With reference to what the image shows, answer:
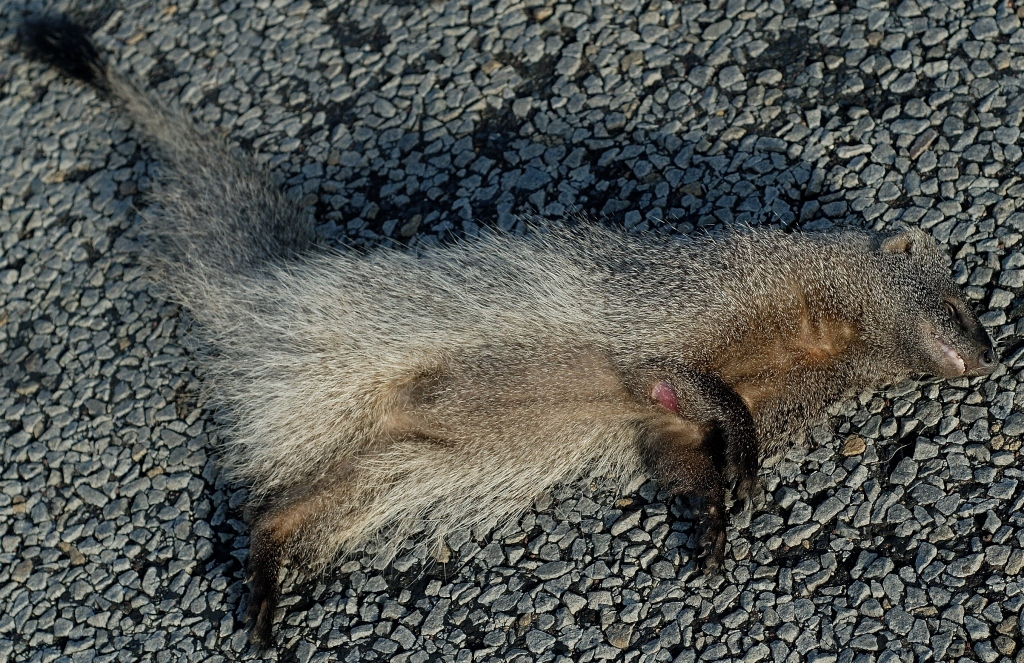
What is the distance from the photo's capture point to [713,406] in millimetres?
4918

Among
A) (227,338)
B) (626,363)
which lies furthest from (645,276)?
(227,338)

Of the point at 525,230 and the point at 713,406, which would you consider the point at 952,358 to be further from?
the point at 525,230

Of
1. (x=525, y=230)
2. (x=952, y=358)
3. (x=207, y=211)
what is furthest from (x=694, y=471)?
(x=207, y=211)

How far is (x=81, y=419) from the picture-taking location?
6.02 metres

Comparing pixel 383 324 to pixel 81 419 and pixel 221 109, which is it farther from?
pixel 221 109

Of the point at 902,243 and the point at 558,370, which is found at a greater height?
the point at 902,243

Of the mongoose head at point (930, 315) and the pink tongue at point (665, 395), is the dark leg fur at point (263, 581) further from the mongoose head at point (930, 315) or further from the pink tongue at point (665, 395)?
the mongoose head at point (930, 315)

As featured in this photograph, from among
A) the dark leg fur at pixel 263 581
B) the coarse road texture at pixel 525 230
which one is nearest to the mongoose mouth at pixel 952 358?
the coarse road texture at pixel 525 230

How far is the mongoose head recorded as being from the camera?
5051mm

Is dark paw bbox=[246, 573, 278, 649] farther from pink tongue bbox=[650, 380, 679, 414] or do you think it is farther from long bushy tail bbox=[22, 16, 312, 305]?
pink tongue bbox=[650, 380, 679, 414]

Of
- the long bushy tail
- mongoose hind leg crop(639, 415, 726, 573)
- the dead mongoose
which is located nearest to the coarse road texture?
mongoose hind leg crop(639, 415, 726, 573)

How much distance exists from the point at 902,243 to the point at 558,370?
1.93 m

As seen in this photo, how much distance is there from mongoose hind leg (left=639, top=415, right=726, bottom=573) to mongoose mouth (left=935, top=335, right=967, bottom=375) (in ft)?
4.09

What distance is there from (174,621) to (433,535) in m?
1.38
